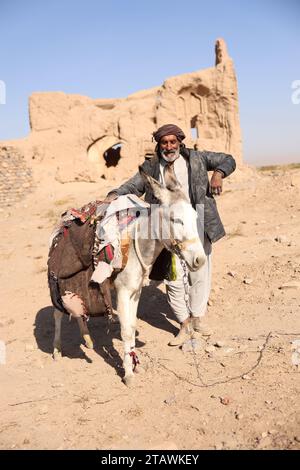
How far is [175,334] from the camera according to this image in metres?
4.27

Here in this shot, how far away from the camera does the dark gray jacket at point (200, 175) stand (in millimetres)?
3428

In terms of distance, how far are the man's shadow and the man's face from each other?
5.74ft

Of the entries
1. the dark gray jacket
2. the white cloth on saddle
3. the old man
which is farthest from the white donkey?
the dark gray jacket

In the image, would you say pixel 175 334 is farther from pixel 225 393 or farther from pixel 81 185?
pixel 81 185

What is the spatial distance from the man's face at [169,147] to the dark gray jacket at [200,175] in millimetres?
130

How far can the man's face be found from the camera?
3229mm

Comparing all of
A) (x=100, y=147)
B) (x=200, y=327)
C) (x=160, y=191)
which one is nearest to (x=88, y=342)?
(x=200, y=327)

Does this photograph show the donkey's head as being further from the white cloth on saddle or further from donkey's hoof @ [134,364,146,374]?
donkey's hoof @ [134,364,146,374]

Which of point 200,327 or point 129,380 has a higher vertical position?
point 200,327

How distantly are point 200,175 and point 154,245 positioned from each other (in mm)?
968

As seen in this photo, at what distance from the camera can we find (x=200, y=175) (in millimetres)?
3453

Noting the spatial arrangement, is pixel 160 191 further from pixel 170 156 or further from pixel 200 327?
pixel 200 327

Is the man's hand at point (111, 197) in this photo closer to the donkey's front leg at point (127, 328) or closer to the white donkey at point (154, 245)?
the white donkey at point (154, 245)

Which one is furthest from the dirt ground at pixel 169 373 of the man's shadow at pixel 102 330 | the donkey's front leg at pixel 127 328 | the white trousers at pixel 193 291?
the white trousers at pixel 193 291
